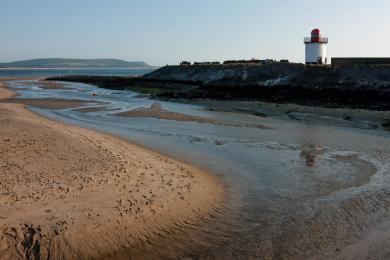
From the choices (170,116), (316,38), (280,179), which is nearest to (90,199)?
(280,179)

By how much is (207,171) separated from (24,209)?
249 inches

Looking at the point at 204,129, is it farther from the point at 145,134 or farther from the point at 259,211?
the point at 259,211

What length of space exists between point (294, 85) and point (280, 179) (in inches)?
1163

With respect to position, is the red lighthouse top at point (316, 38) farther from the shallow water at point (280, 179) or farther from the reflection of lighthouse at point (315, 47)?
the shallow water at point (280, 179)

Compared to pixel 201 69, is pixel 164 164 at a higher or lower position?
lower

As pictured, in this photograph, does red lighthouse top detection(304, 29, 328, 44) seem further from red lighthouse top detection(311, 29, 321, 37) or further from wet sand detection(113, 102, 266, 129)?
wet sand detection(113, 102, 266, 129)

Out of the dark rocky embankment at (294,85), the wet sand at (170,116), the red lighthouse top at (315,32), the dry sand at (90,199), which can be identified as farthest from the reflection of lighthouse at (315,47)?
the dry sand at (90,199)

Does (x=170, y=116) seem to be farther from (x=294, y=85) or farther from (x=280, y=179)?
(x=294, y=85)

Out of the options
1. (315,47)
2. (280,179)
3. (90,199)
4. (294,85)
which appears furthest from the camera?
(315,47)

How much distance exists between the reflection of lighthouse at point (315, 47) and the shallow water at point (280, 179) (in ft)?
92.6

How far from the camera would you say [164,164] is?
45.6 feet

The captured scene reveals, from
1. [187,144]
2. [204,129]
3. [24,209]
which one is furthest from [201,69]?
[24,209]

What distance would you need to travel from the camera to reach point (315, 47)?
51875 mm

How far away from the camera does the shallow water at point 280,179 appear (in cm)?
884
